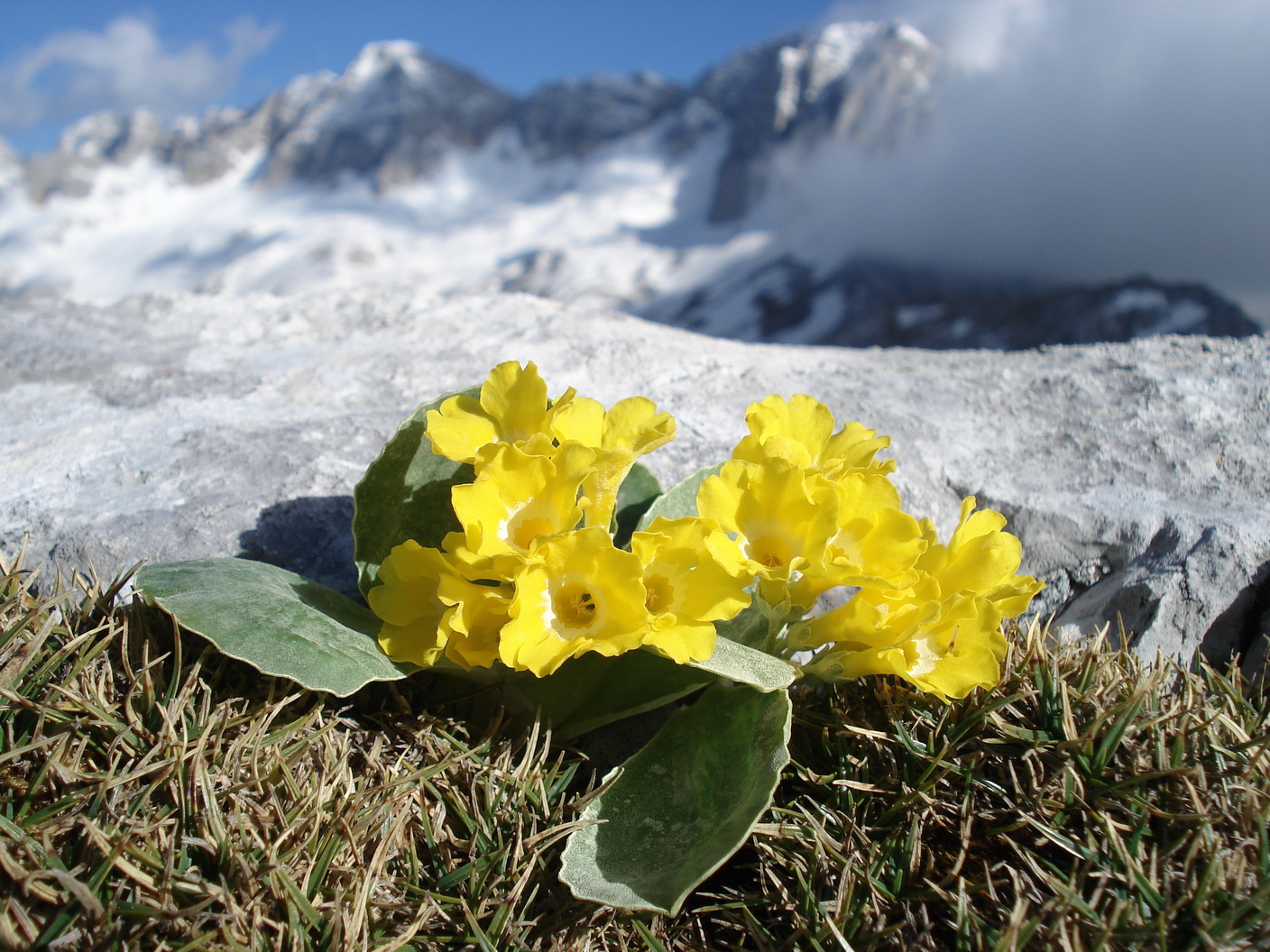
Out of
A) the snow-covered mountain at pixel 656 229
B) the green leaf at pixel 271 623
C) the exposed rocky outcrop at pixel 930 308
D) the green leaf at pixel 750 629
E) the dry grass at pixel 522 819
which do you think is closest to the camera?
the dry grass at pixel 522 819

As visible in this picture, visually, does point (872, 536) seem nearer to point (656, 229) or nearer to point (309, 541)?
point (309, 541)

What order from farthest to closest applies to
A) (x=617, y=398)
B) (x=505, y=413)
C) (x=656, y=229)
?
(x=656, y=229), (x=617, y=398), (x=505, y=413)

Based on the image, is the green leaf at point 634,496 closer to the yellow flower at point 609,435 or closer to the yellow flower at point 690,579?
the yellow flower at point 609,435

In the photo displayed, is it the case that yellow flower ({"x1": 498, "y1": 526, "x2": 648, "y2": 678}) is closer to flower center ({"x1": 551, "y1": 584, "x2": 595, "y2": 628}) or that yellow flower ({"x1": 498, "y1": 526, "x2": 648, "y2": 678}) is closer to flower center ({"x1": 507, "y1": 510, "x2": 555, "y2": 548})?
flower center ({"x1": 551, "y1": 584, "x2": 595, "y2": 628})

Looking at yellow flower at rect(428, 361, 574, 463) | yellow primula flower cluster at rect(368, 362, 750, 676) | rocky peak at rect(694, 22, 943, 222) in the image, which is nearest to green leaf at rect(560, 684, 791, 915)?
yellow primula flower cluster at rect(368, 362, 750, 676)

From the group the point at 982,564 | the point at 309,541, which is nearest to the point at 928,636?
the point at 982,564

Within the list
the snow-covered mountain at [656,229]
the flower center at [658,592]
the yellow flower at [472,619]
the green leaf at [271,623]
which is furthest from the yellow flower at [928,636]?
the snow-covered mountain at [656,229]
